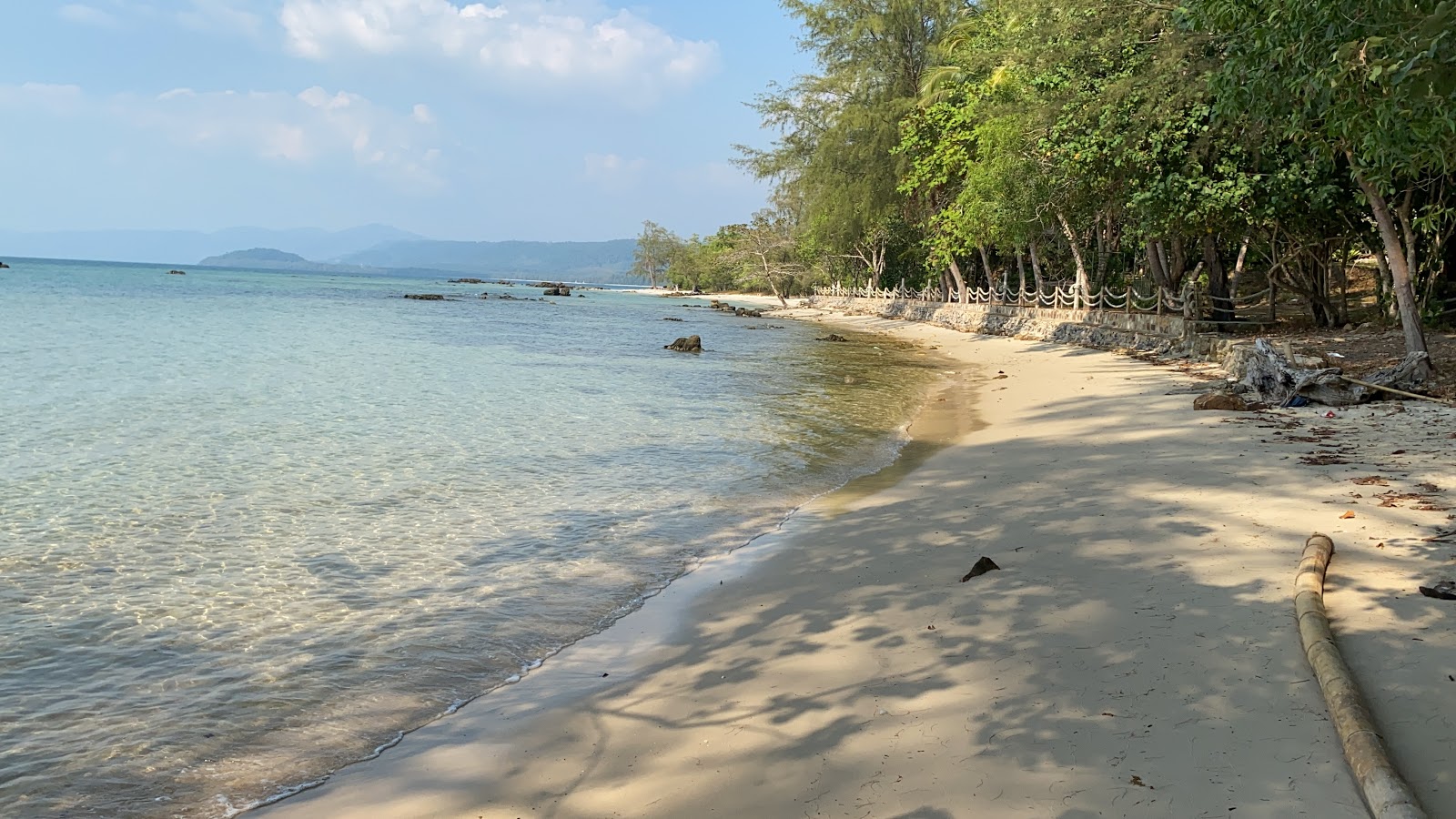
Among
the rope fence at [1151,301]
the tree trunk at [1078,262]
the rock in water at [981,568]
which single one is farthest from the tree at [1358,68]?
the tree trunk at [1078,262]

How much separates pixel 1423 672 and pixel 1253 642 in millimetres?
673

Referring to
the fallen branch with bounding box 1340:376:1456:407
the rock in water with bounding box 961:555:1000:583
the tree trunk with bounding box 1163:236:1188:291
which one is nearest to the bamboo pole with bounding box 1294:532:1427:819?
the rock in water with bounding box 961:555:1000:583

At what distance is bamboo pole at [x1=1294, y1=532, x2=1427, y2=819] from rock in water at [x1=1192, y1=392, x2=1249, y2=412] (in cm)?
759

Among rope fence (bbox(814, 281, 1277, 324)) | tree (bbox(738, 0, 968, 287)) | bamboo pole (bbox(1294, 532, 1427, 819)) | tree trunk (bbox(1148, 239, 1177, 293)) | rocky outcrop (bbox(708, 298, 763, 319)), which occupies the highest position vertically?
tree (bbox(738, 0, 968, 287))

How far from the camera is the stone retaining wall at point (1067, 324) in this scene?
886 inches

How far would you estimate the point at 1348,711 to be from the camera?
357cm

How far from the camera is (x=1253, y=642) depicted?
14.8 feet

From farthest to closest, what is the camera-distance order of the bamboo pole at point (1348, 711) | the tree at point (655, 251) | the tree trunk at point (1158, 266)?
the tree at point (655, 251) < the tree trunk at point (1158, 266) < the bamboo pole at point (1348, 711)

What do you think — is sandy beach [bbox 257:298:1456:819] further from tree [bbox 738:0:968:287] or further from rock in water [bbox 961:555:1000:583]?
tree [bbox 738:0:968:287]

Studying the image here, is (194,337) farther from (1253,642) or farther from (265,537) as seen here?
(1253,642)

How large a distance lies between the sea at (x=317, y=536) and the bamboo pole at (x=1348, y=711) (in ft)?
12.6

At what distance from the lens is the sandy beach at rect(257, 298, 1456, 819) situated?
11.5 feet

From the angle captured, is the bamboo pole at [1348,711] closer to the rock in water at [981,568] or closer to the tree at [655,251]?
the rock in water at [981,568]

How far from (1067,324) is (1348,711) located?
2685 centimetres
